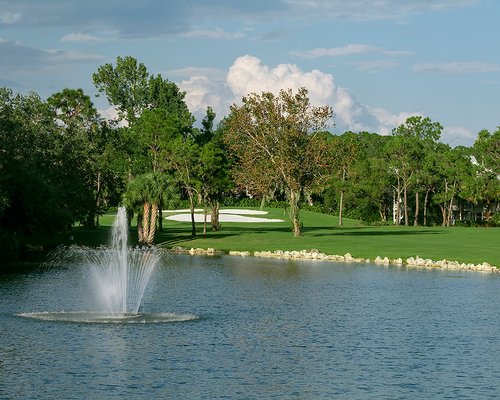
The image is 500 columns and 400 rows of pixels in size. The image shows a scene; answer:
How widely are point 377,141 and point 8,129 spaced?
126 m

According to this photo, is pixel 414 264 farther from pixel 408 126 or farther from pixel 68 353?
pixel 408 126

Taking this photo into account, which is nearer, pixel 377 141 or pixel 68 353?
pixel 68 353

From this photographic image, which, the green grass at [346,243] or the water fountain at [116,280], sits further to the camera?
the green grass at [346,243]

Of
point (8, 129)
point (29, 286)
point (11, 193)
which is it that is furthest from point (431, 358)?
point (8, 129)

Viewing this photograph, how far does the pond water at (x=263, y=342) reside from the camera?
82.2 ft

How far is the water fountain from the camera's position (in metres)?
37.1

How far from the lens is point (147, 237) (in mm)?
81812

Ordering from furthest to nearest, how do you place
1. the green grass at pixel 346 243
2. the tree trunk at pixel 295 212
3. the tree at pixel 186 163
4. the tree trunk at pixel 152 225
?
the tree at pixel 186 163
the tree trunk at pixel 295 212
the tree trunk at pixel 152 225
the green grass at pixel 346 243

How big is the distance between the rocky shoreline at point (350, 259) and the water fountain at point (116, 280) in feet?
14.2

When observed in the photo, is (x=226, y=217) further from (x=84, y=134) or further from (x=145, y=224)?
(x=145, y=224)

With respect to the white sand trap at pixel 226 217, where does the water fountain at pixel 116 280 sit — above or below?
below

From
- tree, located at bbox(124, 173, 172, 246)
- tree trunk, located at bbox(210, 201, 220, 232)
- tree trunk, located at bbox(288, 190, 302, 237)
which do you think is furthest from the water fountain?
tree trunk, located at bbox(210, 201, 220, 232)

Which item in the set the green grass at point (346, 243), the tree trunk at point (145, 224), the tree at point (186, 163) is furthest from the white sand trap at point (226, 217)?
the tree trunk at point (145, 224)

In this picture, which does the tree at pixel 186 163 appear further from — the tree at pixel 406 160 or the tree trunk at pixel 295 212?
the tree at pixel 406 160
